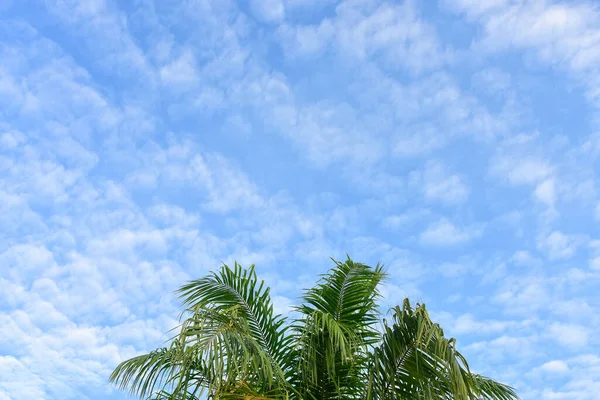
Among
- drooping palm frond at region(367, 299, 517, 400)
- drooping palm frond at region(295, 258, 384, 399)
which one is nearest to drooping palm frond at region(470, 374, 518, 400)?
drooping palm frond at region(367, 299, 517, 400)

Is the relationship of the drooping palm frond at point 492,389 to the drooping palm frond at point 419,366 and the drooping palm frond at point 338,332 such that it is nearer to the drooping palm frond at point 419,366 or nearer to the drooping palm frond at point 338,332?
the drooping palm frond at point 419,366

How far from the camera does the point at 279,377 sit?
7266mm

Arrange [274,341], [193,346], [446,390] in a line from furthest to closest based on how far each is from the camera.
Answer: [274,341]
[446,390]
[193,346]

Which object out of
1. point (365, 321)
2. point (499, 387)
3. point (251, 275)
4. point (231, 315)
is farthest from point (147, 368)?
point (499, 387)

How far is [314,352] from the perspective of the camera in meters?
7.57

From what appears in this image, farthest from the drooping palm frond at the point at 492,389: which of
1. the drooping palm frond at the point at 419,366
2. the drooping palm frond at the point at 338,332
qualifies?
the drooping palm frond at the point at 338,332

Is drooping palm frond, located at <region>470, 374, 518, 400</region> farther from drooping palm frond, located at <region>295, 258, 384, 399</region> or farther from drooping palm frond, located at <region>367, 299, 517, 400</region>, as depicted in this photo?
drooping palm frond, located at <region>295, 258, 384, 399</region>

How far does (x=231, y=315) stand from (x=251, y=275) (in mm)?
1425

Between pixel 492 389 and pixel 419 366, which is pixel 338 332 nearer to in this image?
pixel 419 366

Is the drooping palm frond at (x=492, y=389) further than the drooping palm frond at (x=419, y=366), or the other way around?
the drooping palm frond at (x=492, y=389)

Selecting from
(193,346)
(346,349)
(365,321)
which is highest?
(365,321)

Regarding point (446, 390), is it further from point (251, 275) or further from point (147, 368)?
point (147, 368)

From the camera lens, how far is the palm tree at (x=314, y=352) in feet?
21.2

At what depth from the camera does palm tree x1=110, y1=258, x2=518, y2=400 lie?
647 centimetres
